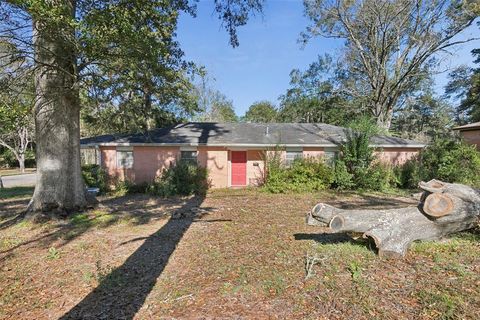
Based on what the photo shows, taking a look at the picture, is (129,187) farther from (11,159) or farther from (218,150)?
(11,159)

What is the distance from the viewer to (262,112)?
4675 centimetres

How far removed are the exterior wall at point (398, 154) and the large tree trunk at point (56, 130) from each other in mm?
14688

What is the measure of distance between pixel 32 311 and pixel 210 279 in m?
2.29

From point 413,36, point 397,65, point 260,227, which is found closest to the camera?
point 260,227

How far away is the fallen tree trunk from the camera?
15.1ft

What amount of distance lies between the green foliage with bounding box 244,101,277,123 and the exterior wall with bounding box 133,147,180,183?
30491 millimetres

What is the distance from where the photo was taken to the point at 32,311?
11.8 feet

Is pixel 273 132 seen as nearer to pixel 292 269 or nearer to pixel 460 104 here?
pixel 292 269

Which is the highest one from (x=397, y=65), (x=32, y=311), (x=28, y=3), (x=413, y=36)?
(x=413, y=36)

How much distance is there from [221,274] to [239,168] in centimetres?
1153

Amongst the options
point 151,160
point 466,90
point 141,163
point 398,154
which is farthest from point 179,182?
point 466,90

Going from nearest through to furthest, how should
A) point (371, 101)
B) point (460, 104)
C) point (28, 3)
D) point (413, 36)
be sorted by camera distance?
1. point (28, 3)
2. point (413, 36)
3. point (371, 101)
4. point (460, 104)

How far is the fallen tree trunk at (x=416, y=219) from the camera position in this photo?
4617mm

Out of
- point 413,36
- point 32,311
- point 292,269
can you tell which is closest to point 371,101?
point 413,36
